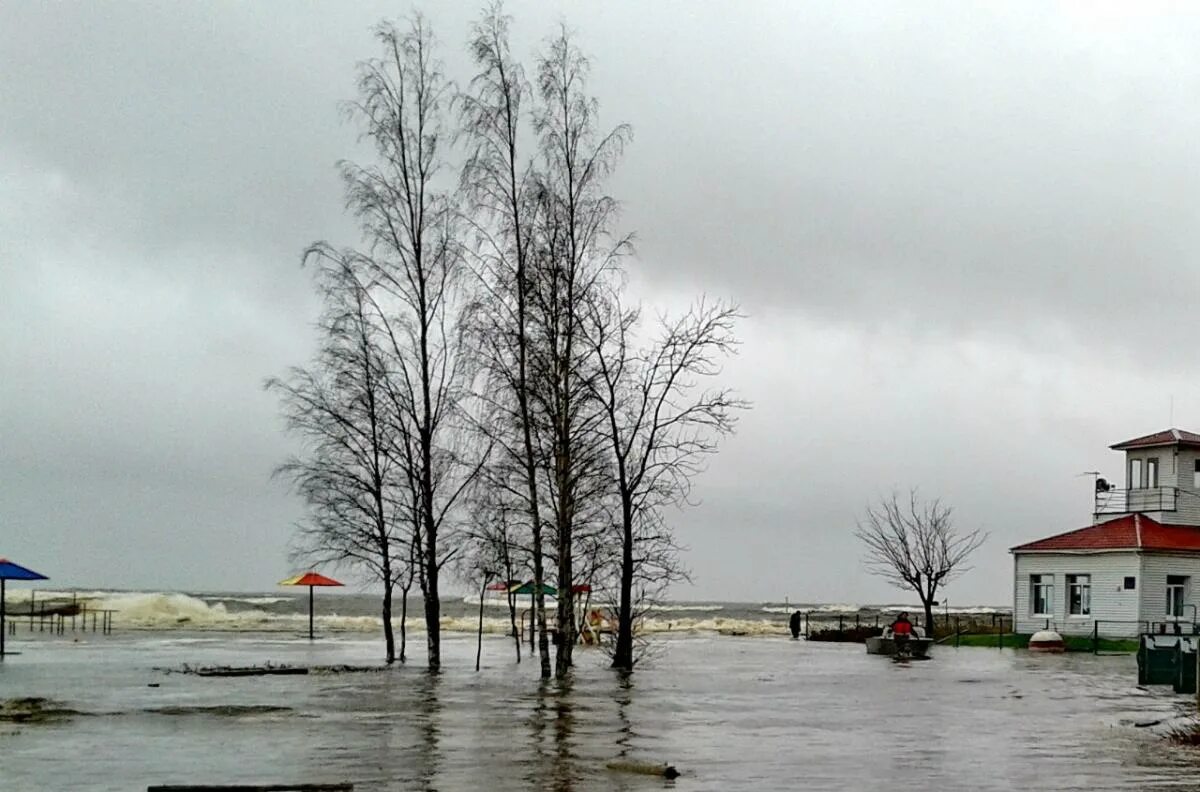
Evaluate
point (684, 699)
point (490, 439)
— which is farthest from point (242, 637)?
point (684, 699)

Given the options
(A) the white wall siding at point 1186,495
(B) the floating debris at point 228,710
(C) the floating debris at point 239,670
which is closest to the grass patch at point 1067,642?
(A) the white wall siding at point 1186,495

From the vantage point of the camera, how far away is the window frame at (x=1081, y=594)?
58125 millimetres

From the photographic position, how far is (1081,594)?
5878 centimetres

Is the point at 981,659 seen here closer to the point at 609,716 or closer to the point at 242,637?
the point at 609,716

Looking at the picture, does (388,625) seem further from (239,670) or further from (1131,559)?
(1131,559)

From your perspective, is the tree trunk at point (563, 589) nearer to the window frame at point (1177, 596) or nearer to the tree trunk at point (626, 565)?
the tree trunk at point (626, 565)

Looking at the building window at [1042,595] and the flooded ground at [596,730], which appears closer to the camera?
the flooded ground at [596,730]

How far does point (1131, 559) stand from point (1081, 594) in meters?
3.66

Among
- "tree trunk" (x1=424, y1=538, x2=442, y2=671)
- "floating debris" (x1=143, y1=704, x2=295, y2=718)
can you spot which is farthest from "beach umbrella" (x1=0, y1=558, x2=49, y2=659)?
"floating debris" (x1=143, y1=704, x2=295, y2=718)

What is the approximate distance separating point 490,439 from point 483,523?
5.09 meters

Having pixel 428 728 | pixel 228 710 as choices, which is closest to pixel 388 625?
pixel 228 710

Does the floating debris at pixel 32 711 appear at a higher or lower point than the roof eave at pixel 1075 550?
lower

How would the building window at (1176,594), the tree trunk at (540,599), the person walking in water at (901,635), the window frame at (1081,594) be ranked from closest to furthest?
the tree trunk at (540,599) < the person walking in water at (901,635) < the building window at (1176,594) < the window frame at (1081,594)

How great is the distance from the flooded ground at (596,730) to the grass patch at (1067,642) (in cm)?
1317
